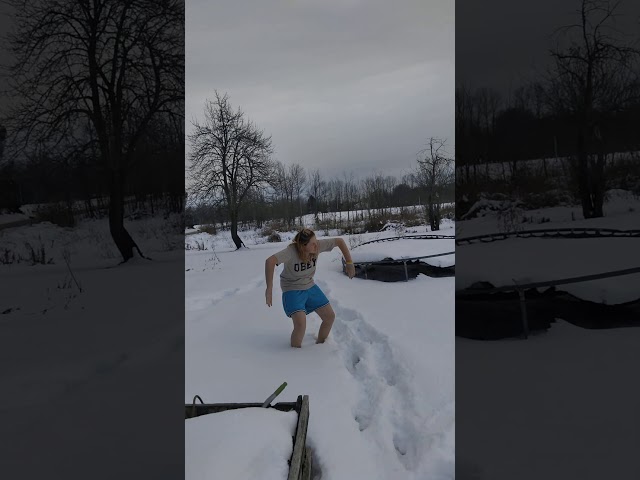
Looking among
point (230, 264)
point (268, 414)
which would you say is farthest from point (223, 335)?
point (230, 264)

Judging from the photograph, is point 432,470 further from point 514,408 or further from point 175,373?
point 175,373

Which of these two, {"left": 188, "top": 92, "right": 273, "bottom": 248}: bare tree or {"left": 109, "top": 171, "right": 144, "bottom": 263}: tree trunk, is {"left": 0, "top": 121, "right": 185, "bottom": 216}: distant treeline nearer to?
{"left": 109, "top": 171, "right": 144, "bottom": 263}: tree trunk

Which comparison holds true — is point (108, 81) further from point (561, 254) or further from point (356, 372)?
point (356, 372)

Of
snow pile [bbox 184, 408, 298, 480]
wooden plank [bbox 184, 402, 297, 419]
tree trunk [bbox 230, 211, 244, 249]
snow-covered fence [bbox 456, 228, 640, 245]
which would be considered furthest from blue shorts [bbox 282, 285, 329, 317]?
tree trunk [bbox 230, 211, 244, 249]

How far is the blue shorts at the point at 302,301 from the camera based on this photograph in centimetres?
402

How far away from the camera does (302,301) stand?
4.05 metres

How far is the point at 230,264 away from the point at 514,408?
11.9 m

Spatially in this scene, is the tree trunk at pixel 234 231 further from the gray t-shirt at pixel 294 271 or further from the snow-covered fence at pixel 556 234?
the snow-covered fence at pixel 556 234

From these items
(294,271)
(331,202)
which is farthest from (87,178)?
(331,202)

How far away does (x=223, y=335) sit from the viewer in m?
4.54

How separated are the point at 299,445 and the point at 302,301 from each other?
230 centimetres

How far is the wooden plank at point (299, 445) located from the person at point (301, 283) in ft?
5.72

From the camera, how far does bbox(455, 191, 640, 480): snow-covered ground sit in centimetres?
112

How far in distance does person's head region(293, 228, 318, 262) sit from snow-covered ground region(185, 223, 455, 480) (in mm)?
969
